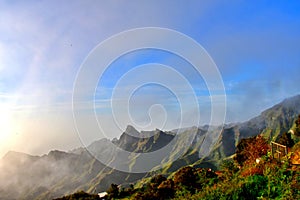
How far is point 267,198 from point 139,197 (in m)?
12.0

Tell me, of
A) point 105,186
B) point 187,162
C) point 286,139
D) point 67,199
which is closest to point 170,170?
point 187,162

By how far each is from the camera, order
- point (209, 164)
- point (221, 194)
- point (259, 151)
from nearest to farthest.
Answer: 1. point (221, 194)
2. point (259, 151)
3. point (209, 164)

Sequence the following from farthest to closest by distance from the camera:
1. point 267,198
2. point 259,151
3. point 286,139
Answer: point 286,139, point 259,151, point 267,198

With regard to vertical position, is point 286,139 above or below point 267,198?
above

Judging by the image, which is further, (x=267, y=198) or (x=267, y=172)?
(x=267, y=172)

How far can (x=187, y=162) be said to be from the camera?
19650 cm

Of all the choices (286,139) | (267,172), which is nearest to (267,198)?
(267,172)

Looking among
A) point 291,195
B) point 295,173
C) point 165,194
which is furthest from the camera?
point 165,194

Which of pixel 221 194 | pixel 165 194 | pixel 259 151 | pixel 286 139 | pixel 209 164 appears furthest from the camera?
pixel 209 164

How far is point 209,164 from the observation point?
578 ft

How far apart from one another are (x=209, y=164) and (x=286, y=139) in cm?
13409

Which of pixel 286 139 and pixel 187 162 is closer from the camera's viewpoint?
pixel 286 139

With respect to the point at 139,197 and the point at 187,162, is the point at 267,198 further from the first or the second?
the point at 187,162

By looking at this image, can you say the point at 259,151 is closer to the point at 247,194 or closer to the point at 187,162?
the point at 247,194
